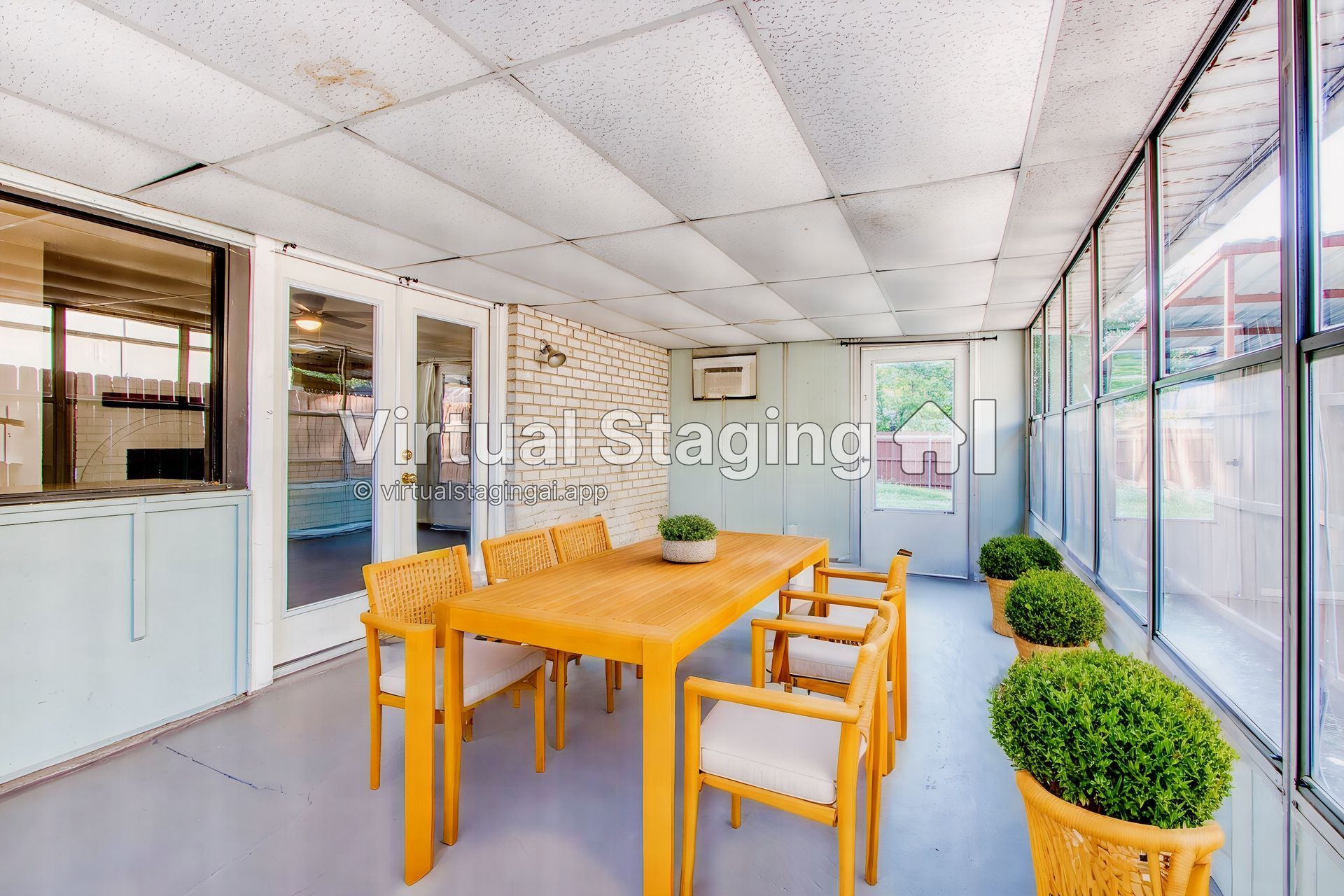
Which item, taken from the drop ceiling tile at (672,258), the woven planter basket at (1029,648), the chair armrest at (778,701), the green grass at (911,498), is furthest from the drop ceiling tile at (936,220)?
the green grass at (911,498)

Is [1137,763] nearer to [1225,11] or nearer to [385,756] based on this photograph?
[1225,11]

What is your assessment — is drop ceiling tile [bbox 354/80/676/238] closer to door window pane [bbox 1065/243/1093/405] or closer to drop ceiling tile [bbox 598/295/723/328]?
drop ceiling tile [bbox 598/295/723/328]

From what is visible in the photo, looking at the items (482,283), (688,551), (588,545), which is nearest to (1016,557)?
(688,551)

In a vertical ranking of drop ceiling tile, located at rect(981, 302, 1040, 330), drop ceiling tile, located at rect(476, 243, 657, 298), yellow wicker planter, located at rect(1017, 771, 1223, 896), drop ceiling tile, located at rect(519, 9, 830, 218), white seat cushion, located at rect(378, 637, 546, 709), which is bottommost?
white seat cushion, located at rect(378, 637, 546, 709)

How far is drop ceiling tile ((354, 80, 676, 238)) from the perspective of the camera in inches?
79.0

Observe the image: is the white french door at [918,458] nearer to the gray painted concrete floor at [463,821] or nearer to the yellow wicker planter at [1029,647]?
the yellow wicker planter at [1029,647]

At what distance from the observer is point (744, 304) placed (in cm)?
482

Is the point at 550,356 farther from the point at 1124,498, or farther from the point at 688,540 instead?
the point at 1124,498

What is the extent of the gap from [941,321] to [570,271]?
11.5ft

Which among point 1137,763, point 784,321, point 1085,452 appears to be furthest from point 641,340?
point 1137,763

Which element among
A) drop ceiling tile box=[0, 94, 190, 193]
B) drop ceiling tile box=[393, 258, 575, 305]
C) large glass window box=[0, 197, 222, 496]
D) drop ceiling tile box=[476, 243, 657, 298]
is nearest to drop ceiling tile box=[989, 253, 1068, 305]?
drop ceiling tile box=[476, 243, 657, 298]

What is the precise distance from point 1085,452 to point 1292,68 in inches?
96.1

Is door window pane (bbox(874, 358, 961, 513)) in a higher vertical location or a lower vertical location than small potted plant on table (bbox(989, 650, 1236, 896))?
higher

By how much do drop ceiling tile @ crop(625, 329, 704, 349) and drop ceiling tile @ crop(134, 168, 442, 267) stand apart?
2.75 m
